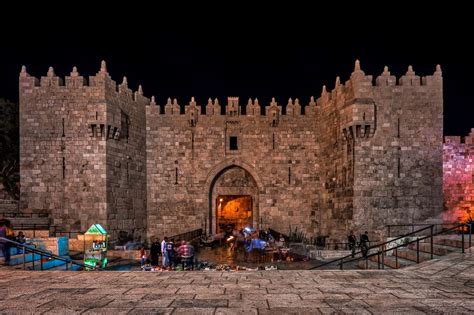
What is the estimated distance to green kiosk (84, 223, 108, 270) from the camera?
→ 13.3 metres

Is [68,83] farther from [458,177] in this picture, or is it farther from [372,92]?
[458,177]

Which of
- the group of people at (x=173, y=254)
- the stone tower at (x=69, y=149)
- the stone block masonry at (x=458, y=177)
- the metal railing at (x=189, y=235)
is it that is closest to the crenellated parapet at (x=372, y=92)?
the stone block masonry at (x=458, y=177)

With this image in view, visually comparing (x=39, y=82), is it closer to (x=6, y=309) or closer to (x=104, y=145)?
(x=104, y=145)

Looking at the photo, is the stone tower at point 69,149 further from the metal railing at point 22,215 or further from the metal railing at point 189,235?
the metal railing at point 189,235

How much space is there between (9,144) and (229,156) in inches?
524

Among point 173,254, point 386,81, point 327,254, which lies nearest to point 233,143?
point 386,81

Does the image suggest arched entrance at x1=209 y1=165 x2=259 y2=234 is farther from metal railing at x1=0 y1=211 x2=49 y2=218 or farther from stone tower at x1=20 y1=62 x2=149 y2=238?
metal railing at x1=0 y1=211 x2=49 y2=218

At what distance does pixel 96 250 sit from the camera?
1353cm

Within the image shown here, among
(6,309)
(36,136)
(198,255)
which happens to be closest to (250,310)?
(6,309)

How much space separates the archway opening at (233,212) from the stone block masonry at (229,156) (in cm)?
906

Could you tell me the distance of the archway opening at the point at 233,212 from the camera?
3224 centimetres

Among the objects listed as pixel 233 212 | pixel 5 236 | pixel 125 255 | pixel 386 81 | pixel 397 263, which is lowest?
pixel 233 212

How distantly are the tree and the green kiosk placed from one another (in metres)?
10.5

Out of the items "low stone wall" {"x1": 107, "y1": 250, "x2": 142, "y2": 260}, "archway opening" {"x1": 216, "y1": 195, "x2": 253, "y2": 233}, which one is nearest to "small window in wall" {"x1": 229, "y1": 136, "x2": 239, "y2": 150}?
"low stone wall" {"x1": 107, "y1": 250, "x2": 142, "y2": 260}
